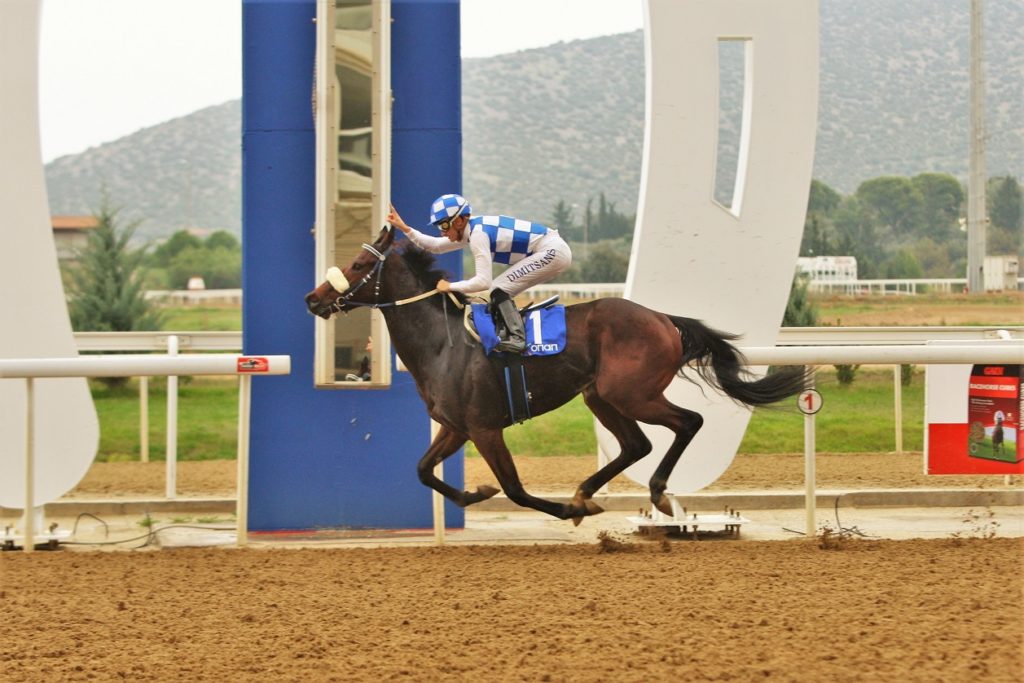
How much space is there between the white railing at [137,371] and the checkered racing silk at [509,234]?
1523 mm

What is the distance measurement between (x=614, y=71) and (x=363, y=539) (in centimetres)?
6928

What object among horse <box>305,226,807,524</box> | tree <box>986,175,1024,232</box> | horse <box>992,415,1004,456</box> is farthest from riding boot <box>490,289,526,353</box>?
tree <box>986,175,1024,232</box>

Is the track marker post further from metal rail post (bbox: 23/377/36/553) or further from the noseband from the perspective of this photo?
metal rail post (bbox: 23/377/36/553)

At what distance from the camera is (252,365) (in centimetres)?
673

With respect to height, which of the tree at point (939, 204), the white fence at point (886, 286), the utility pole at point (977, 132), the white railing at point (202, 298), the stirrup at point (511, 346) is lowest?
the stirrup at point (511, 346)

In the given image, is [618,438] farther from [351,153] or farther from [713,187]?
[351,153]

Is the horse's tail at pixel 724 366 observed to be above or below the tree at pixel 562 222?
below

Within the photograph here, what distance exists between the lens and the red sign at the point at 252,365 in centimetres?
671

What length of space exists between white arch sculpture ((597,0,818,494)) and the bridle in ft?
5.16

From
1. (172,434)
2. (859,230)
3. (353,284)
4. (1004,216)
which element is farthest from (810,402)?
(859,230)

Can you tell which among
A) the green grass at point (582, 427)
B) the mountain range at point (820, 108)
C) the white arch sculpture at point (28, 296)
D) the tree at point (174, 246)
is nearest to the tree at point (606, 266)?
the green grass at point (582, 427)

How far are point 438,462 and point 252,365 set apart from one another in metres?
1.28

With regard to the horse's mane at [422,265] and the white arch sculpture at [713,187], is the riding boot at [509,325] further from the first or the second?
the white arch sculpture at [713,187]

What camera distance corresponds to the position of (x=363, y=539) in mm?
7059
